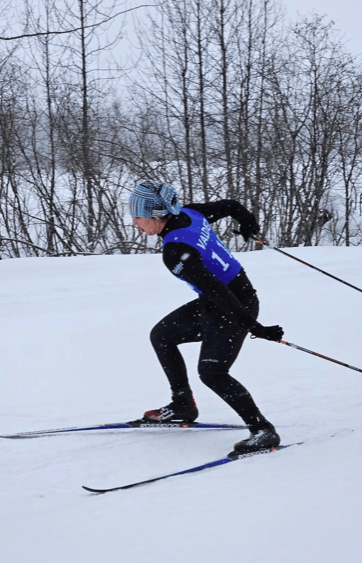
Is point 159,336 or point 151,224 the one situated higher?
point 151,224

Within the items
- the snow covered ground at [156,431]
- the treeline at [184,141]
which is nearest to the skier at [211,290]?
the snow covered ground at [156,431]

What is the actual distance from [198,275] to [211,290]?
0.32 ft

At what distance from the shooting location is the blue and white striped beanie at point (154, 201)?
9.35 ft

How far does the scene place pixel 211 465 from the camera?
9.35 feet

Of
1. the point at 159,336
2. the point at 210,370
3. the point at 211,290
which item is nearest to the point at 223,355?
the point at 210,370

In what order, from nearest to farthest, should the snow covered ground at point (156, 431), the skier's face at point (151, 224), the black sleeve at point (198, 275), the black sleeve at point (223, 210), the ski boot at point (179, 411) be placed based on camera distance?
the snow covered ground at point (156, 431), the black sleeve at point (198, 275), the skier's face at point (151, 224), the black sleeve at point (223, 210), the ski boot at point (179, 411)

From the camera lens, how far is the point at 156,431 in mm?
3594

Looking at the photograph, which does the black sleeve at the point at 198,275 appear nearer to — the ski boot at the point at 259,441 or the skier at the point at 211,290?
the skier at the point at 211,290

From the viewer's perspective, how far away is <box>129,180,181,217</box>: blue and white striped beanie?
2850 millimetres

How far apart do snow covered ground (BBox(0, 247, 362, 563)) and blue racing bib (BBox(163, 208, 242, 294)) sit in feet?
3.26

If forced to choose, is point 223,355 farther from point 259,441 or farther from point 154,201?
point 154,201

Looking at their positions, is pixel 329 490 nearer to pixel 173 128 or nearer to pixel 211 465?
pixel 211 465

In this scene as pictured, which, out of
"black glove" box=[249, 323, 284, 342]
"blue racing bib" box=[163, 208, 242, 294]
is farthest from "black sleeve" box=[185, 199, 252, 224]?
"black glove" box=[249, 323, 284, 342]

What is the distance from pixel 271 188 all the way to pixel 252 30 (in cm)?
317
